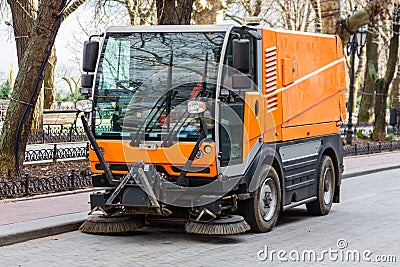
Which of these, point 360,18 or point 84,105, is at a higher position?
point 360,18

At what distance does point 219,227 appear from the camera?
10266mm

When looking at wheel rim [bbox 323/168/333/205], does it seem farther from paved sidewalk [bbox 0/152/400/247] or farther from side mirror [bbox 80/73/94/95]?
side mirror [bbox 80/73/94/95]

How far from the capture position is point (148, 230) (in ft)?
38.2

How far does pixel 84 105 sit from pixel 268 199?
2886 mm

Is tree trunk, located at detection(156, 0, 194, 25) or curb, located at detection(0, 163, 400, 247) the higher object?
tree trunk, located at detection(156, 0, 194, 25)

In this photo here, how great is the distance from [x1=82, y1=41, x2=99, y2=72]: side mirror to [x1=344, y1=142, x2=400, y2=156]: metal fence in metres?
16.8

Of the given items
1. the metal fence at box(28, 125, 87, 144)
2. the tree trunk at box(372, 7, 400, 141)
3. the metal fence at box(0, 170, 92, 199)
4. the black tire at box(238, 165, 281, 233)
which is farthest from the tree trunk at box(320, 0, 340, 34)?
the black tire at box(238, 165, 281, 233)

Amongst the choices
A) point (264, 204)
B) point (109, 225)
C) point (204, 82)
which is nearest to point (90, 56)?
point (204, 82)

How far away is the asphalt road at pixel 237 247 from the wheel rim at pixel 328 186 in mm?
588

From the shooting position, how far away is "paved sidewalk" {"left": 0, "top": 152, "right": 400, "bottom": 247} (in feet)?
35.1

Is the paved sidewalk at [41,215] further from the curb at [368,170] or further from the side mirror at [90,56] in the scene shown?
the curb at [368,170]

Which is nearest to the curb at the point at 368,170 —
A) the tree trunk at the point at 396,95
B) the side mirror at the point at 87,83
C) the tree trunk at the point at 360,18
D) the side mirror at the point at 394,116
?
the tree trunk at the point at 360,18

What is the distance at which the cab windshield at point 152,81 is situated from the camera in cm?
1057

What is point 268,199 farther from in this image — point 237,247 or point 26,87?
point 26,87
